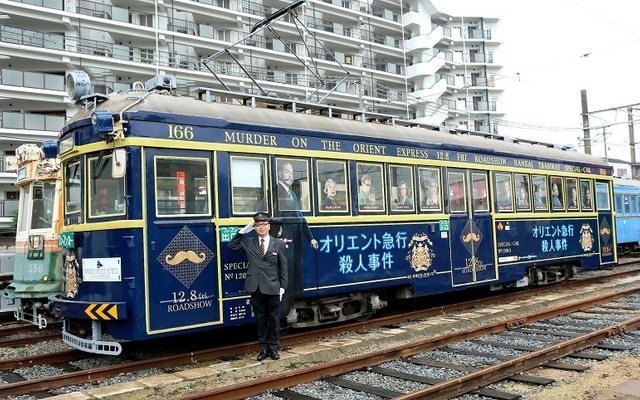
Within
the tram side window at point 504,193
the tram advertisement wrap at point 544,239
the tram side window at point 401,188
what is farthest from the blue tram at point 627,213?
the tram side window at point 401,188

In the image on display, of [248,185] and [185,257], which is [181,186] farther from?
[248,185]

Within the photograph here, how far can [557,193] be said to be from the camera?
13641 mm

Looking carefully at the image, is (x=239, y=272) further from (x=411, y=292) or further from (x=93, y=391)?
(x=411, y=292)

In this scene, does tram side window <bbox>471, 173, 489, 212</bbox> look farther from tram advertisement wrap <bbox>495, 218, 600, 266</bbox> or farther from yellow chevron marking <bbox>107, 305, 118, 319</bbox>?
yellow chevron marking <bbox>107, 305, 118, 319</bbox>

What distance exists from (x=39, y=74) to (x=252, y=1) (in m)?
17.3

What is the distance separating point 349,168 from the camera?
9.17 m

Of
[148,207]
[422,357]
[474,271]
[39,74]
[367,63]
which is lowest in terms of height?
[422,357]

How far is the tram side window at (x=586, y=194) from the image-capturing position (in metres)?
14.5

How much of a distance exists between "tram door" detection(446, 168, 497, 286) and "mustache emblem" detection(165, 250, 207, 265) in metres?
5.13

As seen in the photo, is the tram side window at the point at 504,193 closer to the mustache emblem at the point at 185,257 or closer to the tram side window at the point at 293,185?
the tram side window at the point at 293,185

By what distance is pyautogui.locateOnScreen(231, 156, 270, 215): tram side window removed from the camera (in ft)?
25.5

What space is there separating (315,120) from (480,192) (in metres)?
4.19

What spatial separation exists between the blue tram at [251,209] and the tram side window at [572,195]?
Result: 2626mm

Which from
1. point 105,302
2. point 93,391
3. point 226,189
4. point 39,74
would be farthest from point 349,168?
point 39,74
